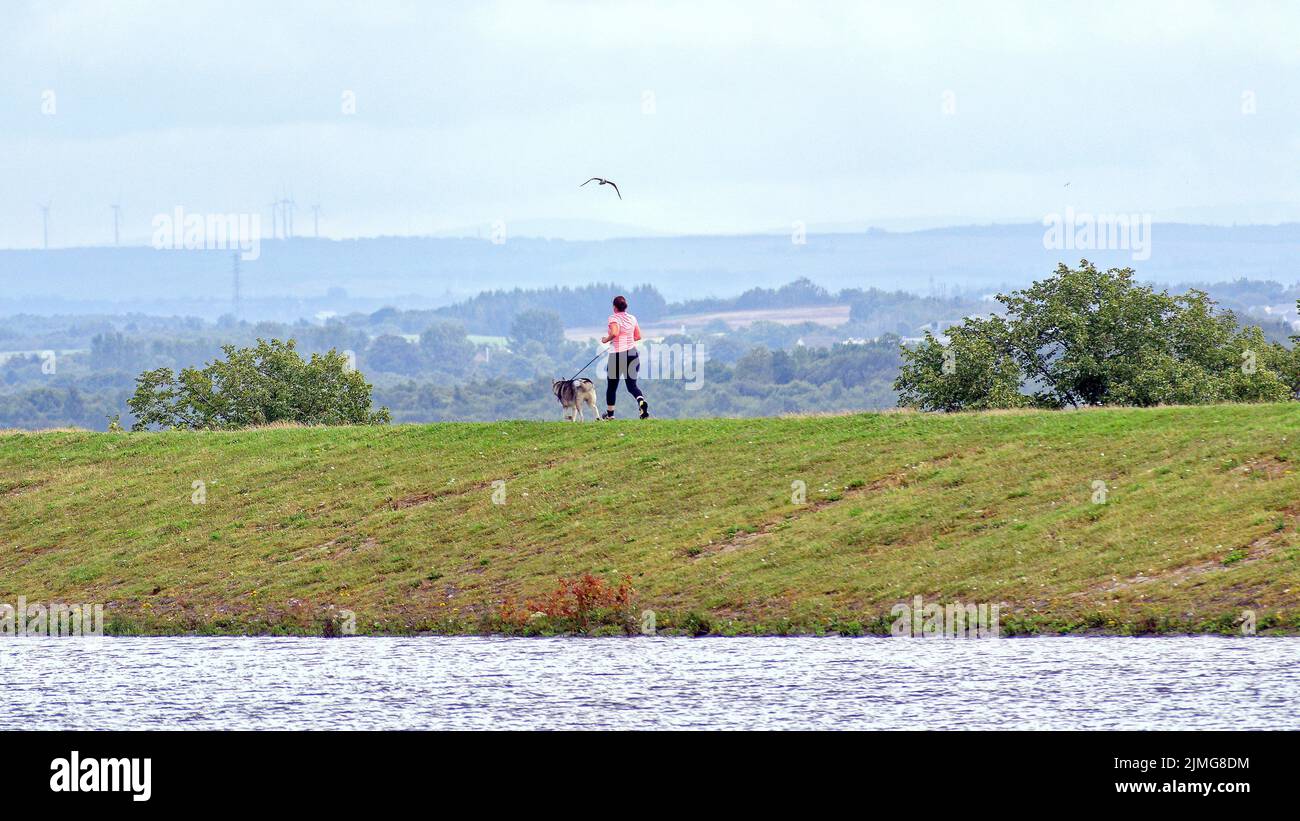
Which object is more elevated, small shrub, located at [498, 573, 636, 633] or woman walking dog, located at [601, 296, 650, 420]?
woman walking dog, located at [601, 296, 650, 420]

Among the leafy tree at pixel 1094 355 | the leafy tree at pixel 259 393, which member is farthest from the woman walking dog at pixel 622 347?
the leafy tree at pixel 259 393

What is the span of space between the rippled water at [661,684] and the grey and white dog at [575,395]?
1390cm

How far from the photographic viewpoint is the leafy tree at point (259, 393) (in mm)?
66000

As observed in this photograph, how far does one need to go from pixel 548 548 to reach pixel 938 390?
24.6m

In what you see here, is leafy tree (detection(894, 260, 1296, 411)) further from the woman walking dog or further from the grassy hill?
the woman walking dog

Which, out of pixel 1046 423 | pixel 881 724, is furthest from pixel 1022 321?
pixel 881 724

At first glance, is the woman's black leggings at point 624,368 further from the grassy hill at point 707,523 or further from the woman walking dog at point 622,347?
the grassy hill at point 707,523

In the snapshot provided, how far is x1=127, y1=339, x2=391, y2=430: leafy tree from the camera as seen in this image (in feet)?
217

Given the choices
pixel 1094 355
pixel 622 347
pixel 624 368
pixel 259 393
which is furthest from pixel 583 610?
pixel 259 393

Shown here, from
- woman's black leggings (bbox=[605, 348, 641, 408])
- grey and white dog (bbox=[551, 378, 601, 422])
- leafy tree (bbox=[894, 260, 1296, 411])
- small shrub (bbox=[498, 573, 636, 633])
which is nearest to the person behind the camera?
small shrub (bbox=[498, 573, 636, 633])

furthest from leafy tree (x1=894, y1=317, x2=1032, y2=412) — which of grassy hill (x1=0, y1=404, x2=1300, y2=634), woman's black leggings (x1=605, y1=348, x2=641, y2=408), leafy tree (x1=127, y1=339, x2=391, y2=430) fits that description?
leafy tree (x1=127, y1=339, x2=391, y2=430)

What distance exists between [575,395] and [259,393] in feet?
96.5

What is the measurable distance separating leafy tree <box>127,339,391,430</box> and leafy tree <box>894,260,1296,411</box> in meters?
22.4
